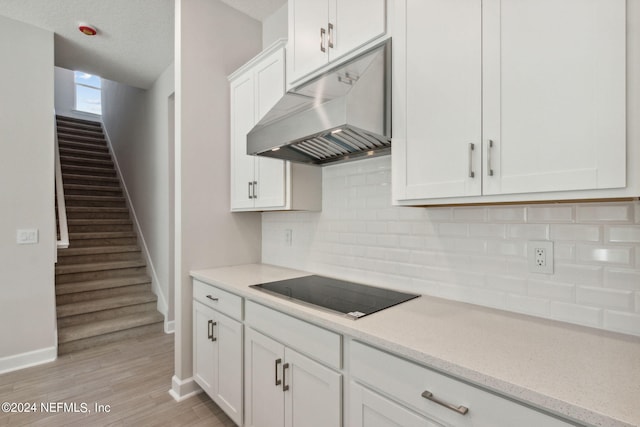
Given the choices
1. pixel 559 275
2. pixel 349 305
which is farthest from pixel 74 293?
pixel 559 275

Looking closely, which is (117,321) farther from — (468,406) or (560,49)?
(560,49)

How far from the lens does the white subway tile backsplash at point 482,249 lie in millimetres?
1086

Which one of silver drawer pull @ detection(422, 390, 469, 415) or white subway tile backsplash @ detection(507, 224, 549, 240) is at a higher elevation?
white subway tile backsplash @ detection(507, 224, 549, 240)

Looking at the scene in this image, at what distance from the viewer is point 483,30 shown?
110cm

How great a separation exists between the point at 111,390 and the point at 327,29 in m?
2.91

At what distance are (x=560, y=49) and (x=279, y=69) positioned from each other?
153 centimetres

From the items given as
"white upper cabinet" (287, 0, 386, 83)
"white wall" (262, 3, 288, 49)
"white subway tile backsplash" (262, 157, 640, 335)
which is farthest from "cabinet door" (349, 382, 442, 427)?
"white wall" (262, 3, 288, 49)

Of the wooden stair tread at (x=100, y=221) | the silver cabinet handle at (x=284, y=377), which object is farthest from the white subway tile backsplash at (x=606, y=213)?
the wooden stair tread at (x=100, y=221)

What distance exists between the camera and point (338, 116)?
1254mm

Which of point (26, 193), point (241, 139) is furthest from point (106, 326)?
point (241, 139)

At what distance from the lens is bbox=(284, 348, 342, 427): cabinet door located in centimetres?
122

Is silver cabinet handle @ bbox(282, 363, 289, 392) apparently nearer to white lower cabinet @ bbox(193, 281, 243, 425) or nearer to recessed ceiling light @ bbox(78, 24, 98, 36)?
white lower cabinet @ bbox(193, 281, 243, 425)

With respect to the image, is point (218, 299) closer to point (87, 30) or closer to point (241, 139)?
point (241, 139)

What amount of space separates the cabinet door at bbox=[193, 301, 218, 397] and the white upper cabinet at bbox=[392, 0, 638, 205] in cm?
153
